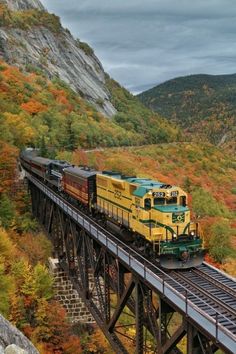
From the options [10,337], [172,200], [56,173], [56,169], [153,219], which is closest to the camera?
[10,337]

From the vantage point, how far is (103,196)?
34.8 metres

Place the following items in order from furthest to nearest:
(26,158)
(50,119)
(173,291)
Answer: (50,119)
(26,158)
(173,291)

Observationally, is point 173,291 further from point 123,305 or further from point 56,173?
point 56,173

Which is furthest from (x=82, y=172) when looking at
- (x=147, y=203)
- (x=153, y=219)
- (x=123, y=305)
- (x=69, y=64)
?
(x=69, y=64)

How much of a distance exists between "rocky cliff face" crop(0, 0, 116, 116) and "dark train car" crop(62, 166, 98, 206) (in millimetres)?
95208

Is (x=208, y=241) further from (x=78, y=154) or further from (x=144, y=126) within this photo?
(x=144, y=126)

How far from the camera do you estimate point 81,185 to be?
131 ft

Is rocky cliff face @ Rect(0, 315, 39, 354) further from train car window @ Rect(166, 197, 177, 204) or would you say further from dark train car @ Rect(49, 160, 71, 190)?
dark train car @ Rect(49, 160, 71, 190)

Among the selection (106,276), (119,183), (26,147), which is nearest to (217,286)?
(106,276)

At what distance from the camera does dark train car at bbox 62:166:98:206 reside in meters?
37.7

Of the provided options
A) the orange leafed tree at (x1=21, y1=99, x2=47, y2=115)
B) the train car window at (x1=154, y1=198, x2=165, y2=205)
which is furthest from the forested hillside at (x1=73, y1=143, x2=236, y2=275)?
the train car window at (x1=154, y1=198, x2=165, y2=205)

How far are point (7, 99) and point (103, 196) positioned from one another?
69306 mm

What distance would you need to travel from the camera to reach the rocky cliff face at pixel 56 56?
13630 cm

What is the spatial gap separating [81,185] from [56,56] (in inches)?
4798
